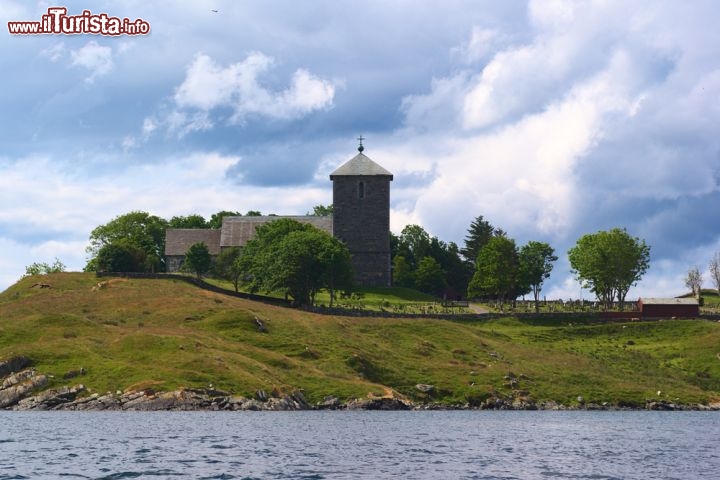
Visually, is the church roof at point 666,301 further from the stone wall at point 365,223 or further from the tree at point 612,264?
the stone wall at point 365,223

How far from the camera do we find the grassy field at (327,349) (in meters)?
104

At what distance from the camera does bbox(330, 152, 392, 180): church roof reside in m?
185

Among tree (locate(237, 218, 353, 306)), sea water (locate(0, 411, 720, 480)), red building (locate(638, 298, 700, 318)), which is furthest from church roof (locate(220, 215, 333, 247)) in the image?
sea water (locate(0, 411, 720, 480))

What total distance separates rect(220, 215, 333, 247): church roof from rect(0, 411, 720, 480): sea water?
10070cm

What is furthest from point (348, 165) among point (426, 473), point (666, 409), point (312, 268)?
point (426, 473)

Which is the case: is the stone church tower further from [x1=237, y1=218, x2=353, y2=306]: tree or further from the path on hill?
[x1=237, y1=218, x2=353, y2=306]: tree

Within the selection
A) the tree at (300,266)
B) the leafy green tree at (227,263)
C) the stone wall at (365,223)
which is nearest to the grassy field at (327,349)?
the tree at (300,266)

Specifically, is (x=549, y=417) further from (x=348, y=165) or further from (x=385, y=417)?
(x=348, y=165)

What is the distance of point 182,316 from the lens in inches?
4951

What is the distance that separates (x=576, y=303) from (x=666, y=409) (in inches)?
2415

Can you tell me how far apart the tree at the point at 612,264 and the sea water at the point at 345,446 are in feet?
272

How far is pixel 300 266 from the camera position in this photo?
145375 millimetres

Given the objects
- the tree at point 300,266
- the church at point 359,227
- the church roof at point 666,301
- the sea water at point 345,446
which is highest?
the church at point 359,227

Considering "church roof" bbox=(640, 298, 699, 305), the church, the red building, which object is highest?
the church
